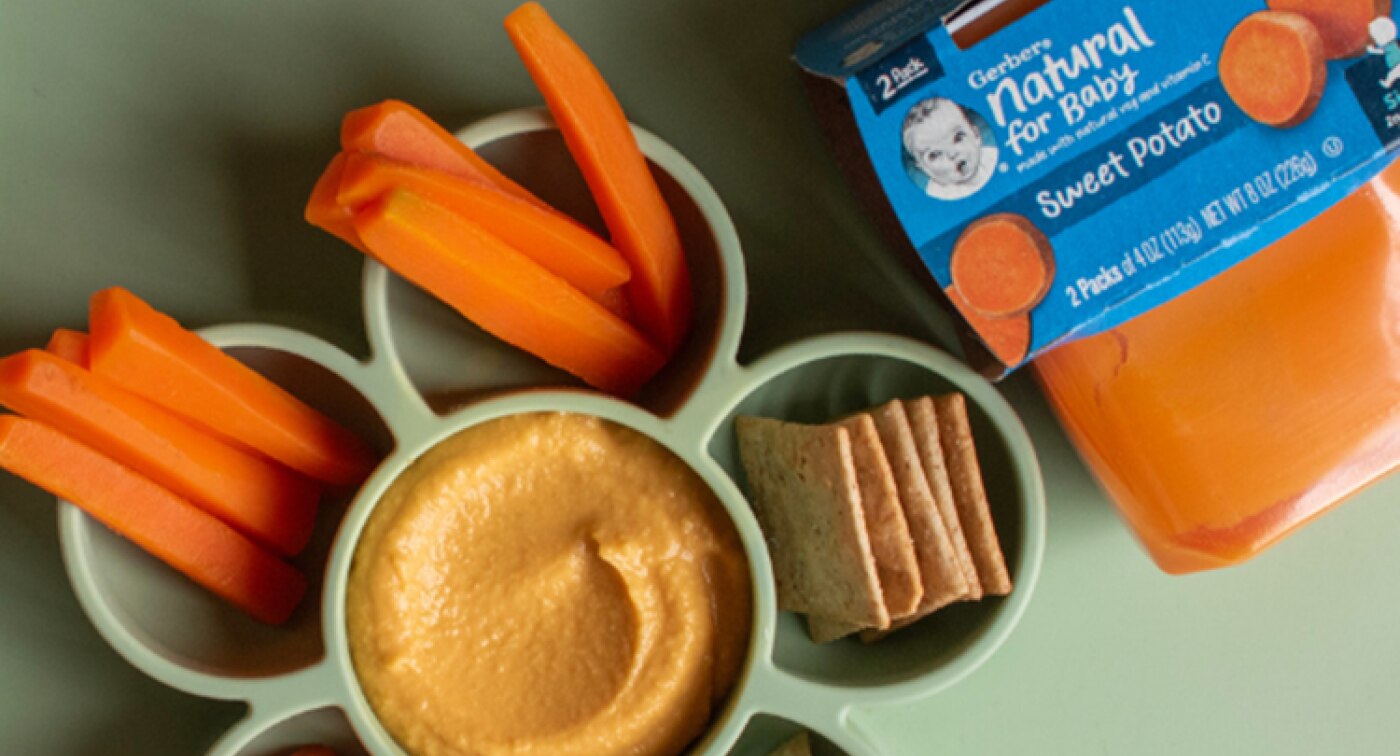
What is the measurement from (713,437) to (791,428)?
16cm

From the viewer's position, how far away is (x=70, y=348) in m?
Answer: 1.31

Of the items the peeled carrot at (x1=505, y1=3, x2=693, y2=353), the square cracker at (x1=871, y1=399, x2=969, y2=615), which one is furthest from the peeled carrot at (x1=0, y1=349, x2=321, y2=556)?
the square cracker at (x1=871, y1=399, x2=969, y2=615)

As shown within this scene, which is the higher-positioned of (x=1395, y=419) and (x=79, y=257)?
(x=79, y=257)

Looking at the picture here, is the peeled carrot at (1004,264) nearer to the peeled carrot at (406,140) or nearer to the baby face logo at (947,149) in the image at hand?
the baby face logo at (947,149)

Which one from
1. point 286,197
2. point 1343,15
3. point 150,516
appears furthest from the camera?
point 286,197

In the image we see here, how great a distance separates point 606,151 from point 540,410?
12.3 inches

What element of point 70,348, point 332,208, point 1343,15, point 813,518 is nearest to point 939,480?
point 813,518

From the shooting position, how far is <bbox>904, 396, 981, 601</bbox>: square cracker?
1.39 meters

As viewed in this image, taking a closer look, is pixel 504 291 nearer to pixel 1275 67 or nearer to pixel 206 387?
pixel 206 387

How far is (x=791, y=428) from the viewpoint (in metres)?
1.43

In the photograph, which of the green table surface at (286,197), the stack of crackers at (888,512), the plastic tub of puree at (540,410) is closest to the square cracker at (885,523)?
the stack of crackers at (888,512)

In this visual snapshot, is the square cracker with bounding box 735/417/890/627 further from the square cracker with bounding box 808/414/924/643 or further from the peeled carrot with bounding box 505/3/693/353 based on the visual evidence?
the peeled carrot with bounding box 505/3/693/353

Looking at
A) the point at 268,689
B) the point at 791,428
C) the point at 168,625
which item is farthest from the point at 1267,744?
the point at 168,625

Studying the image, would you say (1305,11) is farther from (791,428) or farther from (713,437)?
(713,437)
